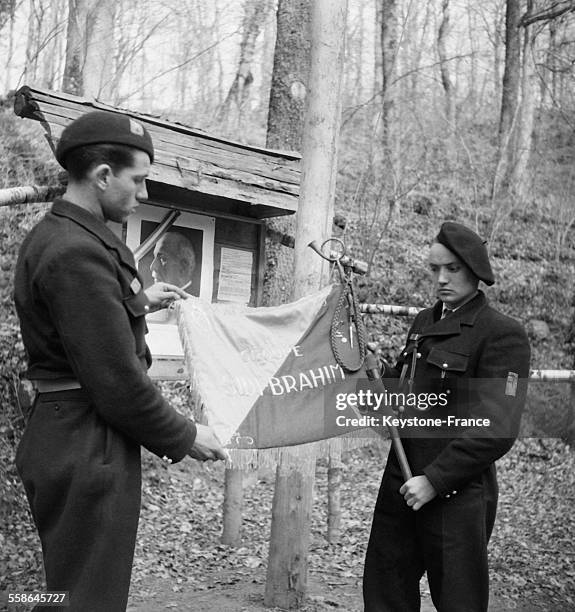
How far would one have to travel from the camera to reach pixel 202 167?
4414 mm

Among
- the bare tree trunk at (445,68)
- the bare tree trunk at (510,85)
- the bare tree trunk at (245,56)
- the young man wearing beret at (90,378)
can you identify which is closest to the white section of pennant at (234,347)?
the young man wearing beret at (90,378)

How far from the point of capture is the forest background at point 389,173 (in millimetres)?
6207

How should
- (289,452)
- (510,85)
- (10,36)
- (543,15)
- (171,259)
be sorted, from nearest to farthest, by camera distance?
(289,452) < (171,259) < (10,36) < (543,15) < (510,85)

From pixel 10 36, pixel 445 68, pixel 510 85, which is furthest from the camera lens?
pixel 445 68

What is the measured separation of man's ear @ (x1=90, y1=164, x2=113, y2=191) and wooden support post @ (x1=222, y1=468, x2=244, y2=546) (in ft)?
13.4

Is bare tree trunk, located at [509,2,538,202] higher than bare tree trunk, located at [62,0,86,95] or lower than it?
higher

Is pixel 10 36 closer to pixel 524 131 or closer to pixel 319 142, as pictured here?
pixel 319 142

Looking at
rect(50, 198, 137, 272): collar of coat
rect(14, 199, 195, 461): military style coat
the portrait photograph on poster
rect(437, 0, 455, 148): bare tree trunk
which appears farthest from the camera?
rect(437, 0, 455, 148): bare tree trunk

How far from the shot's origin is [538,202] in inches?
623

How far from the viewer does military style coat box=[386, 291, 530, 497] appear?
3.38 meters

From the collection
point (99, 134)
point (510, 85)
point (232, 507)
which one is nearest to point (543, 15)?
point (510, 85)

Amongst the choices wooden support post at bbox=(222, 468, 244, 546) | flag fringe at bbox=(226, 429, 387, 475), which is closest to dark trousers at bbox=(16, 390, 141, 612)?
flag fringe at bbox=(226, 429, 387, 475)

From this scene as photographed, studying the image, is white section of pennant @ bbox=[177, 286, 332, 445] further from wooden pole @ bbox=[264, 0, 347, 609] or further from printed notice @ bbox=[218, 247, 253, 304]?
printed notice @ bbox=[218, 247, 253, 304]

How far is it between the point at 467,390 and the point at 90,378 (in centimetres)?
192
